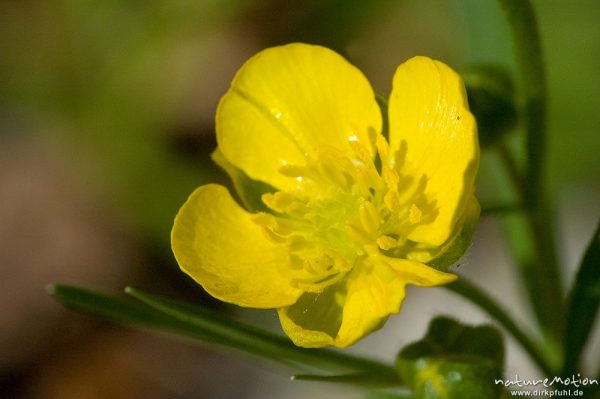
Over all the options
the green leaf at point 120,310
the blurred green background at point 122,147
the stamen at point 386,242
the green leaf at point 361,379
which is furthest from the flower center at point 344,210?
the blurred green background at point 122,147

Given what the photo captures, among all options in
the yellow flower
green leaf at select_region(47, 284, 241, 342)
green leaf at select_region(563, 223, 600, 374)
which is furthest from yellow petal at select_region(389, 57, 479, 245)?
green leaf at select_region(47, 284, 241, 342)

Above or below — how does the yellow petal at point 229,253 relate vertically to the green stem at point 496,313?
above

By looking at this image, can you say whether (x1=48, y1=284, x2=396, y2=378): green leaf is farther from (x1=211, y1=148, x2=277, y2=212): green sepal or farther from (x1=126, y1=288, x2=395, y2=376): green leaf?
(x1=211, y1=148, x2=277, y2=212): green sepal

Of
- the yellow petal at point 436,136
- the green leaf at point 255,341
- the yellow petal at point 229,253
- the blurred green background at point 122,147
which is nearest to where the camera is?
the yellow petal at point 436,136

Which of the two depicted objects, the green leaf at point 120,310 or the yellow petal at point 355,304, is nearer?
the yellow petal at point 355,304

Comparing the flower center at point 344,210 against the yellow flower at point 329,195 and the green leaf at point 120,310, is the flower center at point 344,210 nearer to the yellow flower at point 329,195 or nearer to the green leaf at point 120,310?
the yellow flower at point 329,195

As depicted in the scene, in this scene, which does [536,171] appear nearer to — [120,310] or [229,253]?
[229,253]
